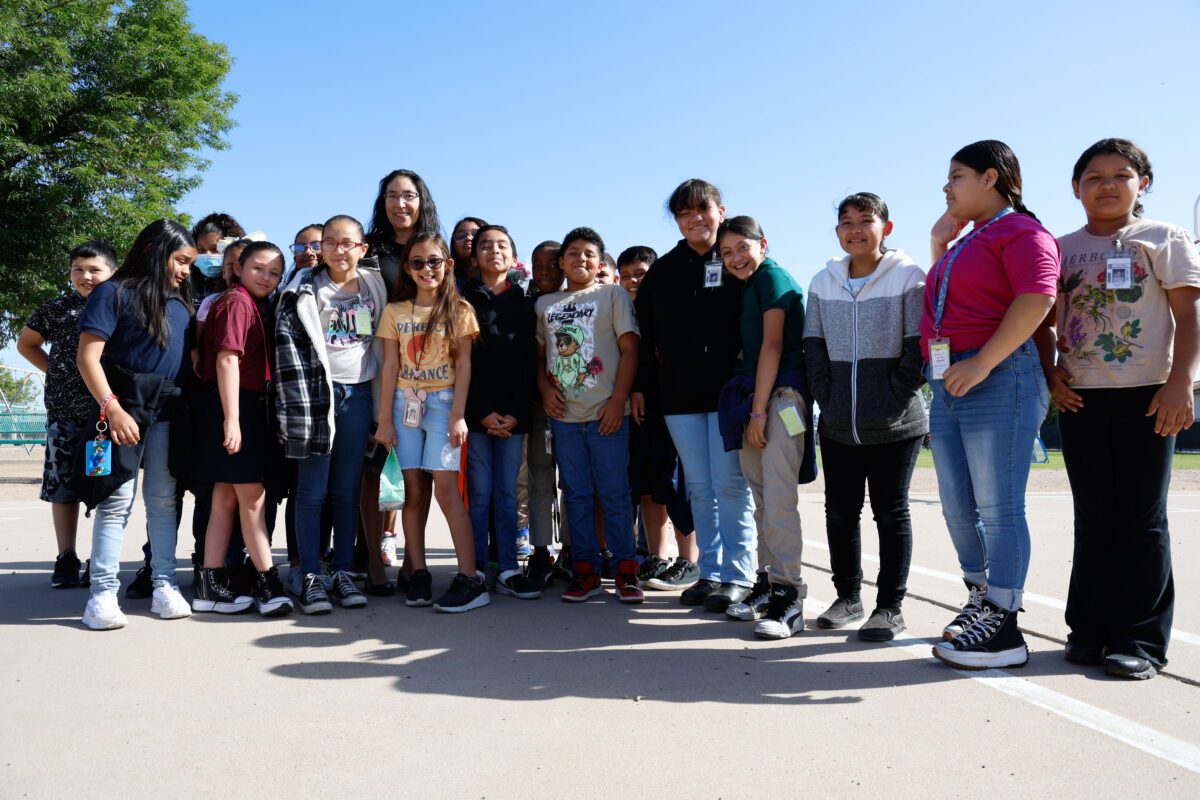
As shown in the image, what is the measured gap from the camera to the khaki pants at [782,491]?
13.2 feet

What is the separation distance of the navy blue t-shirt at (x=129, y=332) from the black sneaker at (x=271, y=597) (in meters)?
1.19

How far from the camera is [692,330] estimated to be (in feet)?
14.8

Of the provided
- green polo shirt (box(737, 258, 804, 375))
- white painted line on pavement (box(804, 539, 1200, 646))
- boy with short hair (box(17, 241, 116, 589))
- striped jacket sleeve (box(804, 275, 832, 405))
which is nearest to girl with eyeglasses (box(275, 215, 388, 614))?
boy with short hair (box(17, 241, 116, 589))

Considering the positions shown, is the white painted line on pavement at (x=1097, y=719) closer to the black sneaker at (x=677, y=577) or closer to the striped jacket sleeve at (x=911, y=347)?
the striped jacket sleeve at (x=911, y=347)

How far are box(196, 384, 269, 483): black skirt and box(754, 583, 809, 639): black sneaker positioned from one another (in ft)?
8.96

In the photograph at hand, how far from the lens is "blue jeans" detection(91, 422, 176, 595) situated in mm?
4219

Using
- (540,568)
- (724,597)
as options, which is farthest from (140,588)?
(724,597)

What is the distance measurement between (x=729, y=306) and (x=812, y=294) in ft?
1.84

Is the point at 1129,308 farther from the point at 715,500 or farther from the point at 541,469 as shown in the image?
the point at 541,469

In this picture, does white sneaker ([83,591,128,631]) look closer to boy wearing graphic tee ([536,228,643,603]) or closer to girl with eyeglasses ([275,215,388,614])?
girl with eyeglasses ([275,215,388,614])

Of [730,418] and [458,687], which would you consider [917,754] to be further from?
[730,418]

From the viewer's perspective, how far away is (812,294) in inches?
158

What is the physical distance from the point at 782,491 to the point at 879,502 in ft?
1.49

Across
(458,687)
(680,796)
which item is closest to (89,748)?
(458,687)
